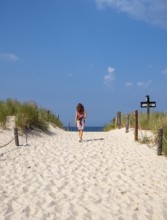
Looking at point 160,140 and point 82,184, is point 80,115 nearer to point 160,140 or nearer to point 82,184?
point 160,140

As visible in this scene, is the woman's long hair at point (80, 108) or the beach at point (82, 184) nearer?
the beach at point (82, 184)

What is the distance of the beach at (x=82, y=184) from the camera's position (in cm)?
567

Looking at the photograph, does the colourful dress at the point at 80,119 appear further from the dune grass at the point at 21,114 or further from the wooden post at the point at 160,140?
the wooden post at the point at 160,140

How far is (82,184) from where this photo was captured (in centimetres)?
733

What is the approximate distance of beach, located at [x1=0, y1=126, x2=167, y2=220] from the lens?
567 centimetres

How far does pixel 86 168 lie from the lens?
8.94 m

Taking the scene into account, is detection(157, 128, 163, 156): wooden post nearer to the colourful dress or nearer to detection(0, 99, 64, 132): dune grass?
the colourful dress

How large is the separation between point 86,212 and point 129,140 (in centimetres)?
1015

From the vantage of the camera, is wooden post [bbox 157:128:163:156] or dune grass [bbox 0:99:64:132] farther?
dune grass [bbox 0:99:64:132]

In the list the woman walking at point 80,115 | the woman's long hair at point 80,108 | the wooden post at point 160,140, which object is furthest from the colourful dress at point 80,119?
the wooden post at point 160,140

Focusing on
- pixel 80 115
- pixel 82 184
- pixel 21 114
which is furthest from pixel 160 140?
pixel 21 114

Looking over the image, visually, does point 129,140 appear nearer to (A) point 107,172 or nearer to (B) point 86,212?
(A) point 107,172

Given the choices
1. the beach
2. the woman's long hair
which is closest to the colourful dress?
the woman's long hair

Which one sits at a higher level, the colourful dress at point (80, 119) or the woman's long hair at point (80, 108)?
the woman's long hair at point (80, 108)
